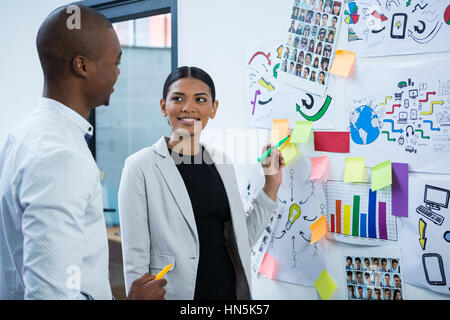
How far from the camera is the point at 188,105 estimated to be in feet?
4.59

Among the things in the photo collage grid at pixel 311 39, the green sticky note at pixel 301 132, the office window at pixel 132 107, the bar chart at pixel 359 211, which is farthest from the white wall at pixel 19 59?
the bar chart at pixel 359 211

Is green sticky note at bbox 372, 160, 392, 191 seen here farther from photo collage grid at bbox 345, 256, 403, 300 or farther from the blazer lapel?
the blazer lapel

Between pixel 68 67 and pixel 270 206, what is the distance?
88cm

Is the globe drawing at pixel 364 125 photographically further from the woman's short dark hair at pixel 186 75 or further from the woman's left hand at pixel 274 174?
the woman's short dark hair at pixel 186 75

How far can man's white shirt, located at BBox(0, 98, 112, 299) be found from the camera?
2.35 feet

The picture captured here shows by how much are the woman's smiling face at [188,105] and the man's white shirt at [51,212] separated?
53cm

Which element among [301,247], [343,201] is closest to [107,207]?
[301,247]

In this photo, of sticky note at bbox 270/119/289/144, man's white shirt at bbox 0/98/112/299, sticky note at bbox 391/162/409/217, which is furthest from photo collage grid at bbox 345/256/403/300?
man's white shirt at bbox 0/98/112/299

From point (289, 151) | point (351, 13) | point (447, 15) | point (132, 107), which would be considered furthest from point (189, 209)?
point (132, 107)

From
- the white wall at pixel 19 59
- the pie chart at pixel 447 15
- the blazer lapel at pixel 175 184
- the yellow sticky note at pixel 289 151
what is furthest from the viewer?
the white wall at pixel 19 59

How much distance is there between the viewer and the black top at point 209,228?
1.33 metres

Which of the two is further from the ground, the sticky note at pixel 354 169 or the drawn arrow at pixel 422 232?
the sticky note at pixel 354 169

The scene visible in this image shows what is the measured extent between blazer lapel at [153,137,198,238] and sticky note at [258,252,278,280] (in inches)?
17.3
